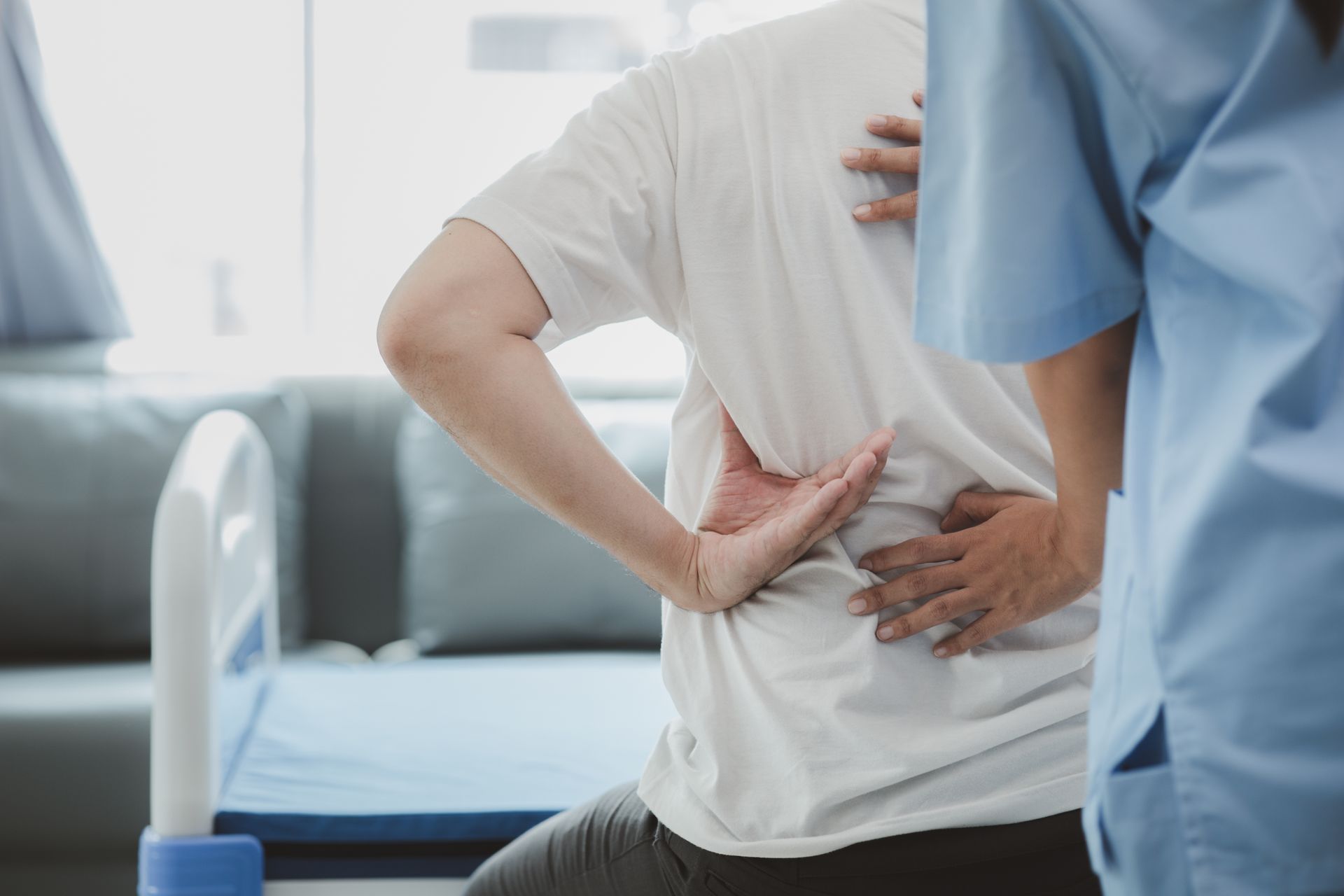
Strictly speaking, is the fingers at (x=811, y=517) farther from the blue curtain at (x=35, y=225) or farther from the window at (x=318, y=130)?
the blue curtain at (x=35, y=225)

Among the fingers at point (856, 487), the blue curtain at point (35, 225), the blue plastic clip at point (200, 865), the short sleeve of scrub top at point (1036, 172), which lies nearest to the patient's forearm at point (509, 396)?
the fingers at point (856, 487)

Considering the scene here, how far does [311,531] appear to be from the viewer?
2.50m

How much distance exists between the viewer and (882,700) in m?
0.78

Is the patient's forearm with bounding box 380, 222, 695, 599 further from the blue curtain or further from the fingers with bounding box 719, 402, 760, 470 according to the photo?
the blue curtain

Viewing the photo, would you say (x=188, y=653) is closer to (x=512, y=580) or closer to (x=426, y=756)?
(x=426, y=756)

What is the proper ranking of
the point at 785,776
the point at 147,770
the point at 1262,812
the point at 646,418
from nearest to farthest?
the point at 1262,812 → the point at 785,776 → the point at 147,770 → the point at 646,418

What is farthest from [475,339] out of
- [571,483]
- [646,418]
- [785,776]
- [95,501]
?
[95,501]

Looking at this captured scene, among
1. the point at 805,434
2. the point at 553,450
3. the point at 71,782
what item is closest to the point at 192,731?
the point at 71,782

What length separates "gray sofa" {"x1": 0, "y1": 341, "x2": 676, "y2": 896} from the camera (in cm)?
224

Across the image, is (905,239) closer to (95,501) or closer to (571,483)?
(571,483)

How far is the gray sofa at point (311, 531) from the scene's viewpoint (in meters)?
2.24

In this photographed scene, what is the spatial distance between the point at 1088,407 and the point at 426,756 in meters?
1.31

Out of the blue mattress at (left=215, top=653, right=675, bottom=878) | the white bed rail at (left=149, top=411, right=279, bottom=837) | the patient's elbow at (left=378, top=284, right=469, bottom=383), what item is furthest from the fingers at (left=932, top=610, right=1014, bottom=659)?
the white bed rail at (left=149, top=411, right=279, bottom=837)

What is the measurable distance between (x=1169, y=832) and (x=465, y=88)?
8.62ft
